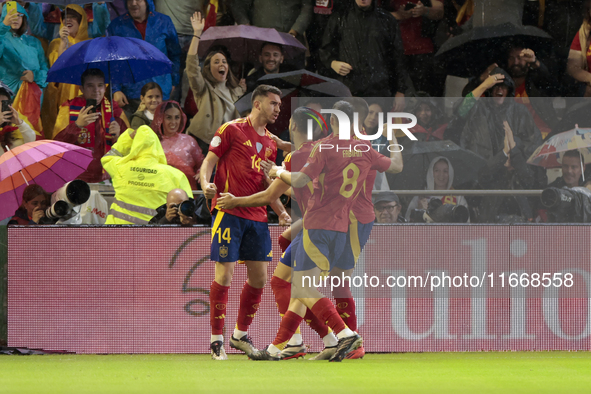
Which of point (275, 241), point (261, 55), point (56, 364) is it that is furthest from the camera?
point (261, 55)

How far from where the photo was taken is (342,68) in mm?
7953

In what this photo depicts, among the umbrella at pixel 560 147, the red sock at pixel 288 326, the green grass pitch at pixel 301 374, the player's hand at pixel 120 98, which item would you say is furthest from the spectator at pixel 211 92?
the umbrella at pixel 560 147

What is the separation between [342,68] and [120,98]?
2394 mm

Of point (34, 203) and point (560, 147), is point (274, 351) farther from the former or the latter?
point (560, 147)

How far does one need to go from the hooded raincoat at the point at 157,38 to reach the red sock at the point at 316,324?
11.1 ft

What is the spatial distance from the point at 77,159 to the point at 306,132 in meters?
2.20

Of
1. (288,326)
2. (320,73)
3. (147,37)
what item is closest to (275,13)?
(320,73)

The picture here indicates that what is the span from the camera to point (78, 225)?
648 centimetres

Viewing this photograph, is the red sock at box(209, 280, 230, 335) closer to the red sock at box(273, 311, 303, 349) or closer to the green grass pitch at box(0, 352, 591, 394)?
the green grass pitch at box(0, 352, 591, 394)

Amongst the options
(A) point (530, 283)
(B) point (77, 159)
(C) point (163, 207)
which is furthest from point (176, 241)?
(A) point (530, 283)

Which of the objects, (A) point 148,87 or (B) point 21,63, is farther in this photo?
(B) point 21,63

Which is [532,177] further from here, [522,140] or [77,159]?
[77,159]

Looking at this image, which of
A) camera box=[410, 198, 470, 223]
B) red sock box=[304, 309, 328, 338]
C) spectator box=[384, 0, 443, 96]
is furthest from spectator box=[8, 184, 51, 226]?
spectator box=[384, 0, 443, 96]

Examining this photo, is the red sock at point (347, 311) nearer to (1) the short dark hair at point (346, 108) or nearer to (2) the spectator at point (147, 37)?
(1) the short dark hair at point (346, 108)
